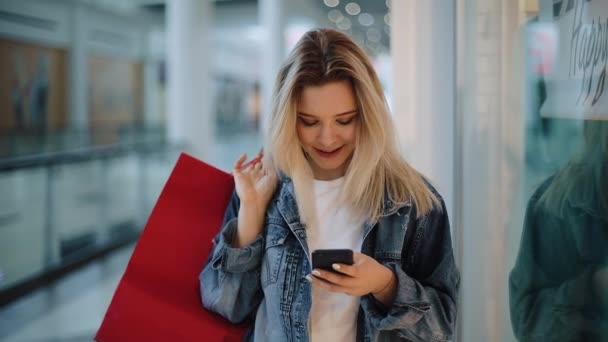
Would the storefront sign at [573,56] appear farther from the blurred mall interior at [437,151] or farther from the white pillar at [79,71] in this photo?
the white pillar at [79,71]

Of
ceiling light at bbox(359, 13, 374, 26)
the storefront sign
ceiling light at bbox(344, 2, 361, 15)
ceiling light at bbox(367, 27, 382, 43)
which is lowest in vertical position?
the storefront sign

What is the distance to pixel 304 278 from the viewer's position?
140 cm

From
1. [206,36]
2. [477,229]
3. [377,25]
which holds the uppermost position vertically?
[206,36]

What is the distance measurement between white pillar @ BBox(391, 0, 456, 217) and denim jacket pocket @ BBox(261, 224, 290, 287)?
92 cm

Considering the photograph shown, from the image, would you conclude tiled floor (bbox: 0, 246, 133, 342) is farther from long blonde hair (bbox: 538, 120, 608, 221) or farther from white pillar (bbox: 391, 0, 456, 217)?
long blonde hair (bbox: 538, 120, 608, 221)

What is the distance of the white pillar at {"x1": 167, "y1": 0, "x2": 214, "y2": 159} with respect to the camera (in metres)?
11.2

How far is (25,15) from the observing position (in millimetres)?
13977

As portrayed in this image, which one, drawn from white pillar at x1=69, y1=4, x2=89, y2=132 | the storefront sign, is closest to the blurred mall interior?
the storefront sign

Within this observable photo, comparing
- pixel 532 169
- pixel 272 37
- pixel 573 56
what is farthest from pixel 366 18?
pixel 272 37

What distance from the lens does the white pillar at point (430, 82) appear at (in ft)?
7.14

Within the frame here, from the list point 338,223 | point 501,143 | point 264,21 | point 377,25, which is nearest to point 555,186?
point 501,143

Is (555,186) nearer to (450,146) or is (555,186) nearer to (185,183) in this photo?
(450,146)

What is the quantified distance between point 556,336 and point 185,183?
3.52 ft

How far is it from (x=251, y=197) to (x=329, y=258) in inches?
13.9
